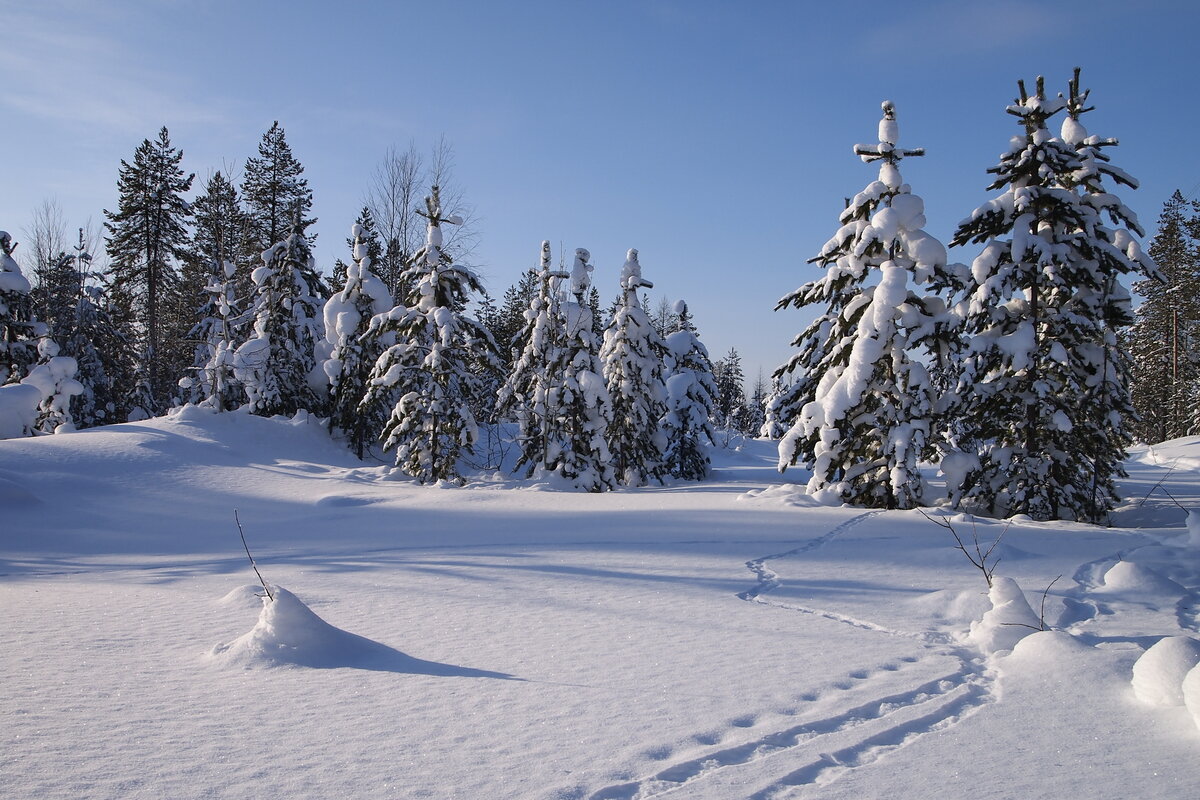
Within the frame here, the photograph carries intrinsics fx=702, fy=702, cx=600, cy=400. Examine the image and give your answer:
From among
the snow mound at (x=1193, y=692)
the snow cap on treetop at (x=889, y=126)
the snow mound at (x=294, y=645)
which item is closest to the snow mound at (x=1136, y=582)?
the snow mound at (x=1193, y=692)

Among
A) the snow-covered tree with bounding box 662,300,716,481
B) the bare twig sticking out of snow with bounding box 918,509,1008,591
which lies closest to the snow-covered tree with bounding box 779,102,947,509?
the bare twig sticking out of snow with bounding box 918,509,1008,591

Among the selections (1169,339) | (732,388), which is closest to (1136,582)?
(1169,339)

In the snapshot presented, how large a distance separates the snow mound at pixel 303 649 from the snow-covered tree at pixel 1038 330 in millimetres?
10615

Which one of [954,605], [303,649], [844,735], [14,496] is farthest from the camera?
[14,496]

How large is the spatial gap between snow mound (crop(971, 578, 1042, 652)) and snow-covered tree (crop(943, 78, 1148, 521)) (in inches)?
303

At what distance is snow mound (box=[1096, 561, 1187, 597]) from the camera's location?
6.42 meters

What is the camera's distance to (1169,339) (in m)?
39.5

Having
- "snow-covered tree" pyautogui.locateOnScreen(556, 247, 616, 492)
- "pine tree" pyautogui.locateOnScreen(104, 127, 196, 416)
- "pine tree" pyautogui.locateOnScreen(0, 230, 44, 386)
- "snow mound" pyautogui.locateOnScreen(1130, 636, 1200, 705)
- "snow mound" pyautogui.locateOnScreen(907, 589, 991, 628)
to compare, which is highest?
"pine tree" pyautogui.locateOnScreen(104, 127, 196, 416)

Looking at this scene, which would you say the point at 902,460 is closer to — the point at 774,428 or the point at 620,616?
the point at 620,616

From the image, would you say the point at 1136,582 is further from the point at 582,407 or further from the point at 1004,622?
the point at 582,407

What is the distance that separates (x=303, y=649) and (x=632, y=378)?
57.9 ft

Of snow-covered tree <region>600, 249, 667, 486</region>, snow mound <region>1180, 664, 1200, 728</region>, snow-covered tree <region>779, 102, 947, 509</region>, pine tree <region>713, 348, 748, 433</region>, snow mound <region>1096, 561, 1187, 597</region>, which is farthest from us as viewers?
pine tree <region>713, 348, 748, 433</region>

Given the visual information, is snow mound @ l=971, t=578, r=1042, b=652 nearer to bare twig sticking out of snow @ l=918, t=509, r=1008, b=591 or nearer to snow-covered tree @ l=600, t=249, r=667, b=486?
bare twig sticking out of snow @ l=918, t=509, r=1008, b=591

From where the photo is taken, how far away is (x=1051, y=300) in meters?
12.8
